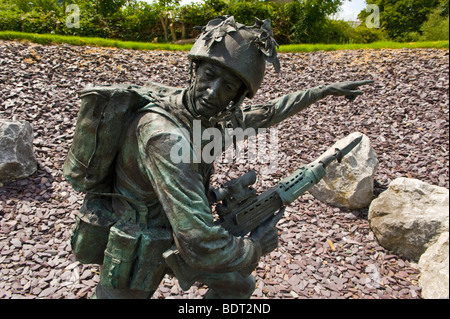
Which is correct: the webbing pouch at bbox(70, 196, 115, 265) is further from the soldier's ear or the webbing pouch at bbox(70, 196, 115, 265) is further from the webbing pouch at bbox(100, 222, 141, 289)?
the soldier's ear

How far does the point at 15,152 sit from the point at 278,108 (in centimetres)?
410

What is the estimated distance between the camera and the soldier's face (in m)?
2.06

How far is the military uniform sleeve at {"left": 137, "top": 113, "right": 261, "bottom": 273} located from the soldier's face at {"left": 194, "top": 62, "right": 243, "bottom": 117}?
0.94 feet

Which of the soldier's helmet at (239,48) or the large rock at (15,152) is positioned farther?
the large rock at (15,152)

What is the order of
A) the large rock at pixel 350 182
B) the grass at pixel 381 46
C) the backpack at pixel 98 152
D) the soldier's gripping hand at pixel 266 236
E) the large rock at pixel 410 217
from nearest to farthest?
the backpack at pixel 98 152 → the soldier's gripping hand at pixel 266 236 → the large rock at pixel 410 217 → the large rock at pixel 350 182 → the grass at pixel 381 46

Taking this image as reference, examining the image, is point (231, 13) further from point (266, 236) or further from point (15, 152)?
point (266, 236)

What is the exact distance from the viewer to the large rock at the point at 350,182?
207 inches

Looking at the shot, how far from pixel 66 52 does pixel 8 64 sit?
4.66 ft

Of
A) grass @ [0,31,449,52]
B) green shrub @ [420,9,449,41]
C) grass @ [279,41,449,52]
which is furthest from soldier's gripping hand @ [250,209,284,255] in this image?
grass @ [279,41,449,52]

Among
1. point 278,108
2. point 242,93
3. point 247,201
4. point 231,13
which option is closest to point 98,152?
point 242,93

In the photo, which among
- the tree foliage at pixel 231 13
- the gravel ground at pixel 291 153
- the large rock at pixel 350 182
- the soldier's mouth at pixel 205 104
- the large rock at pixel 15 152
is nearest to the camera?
the soldier's mouth at pixel 205 104

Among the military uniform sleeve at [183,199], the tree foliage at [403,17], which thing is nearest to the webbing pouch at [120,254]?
the military uniform sleeve at [183,199]

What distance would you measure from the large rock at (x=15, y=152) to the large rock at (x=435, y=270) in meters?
5.56

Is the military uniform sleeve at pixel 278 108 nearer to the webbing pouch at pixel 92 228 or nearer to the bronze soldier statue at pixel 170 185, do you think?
the bronze soldier statue at pixel 170 185
